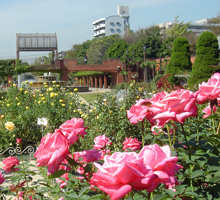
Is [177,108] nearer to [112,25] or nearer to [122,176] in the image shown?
[122,176]

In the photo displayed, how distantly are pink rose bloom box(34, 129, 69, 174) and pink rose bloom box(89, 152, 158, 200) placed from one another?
0.27 metres

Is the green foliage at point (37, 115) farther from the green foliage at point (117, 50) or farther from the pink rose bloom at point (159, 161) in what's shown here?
the green foliage at point (117, 50)

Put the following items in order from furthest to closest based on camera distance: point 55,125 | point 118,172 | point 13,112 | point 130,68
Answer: point 130,68
point 13,112
point 55,125
point 118,172

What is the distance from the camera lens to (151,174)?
630mm

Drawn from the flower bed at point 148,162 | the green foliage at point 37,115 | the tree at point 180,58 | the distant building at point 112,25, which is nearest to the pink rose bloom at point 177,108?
the flower bed at point 148,162

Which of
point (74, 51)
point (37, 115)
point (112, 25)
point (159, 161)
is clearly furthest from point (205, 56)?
point (112, 25)

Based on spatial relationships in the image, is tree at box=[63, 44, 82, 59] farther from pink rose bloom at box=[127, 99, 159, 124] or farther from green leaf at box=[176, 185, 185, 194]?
green leaf at box=[176, 185, 185, 194]

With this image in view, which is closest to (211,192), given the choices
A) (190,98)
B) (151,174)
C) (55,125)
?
(190,98)

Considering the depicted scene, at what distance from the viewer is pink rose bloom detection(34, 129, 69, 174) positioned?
2.84 ft

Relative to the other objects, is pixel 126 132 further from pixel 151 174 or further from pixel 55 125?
pixel 151 174

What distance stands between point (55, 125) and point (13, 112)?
1.23 m

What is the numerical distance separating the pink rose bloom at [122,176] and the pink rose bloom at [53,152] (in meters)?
0.27

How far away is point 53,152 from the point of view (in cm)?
88

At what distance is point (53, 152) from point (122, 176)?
35 cm
